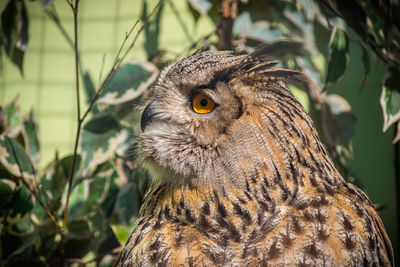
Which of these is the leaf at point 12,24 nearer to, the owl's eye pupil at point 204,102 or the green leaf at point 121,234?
the green leaf at point 121,234

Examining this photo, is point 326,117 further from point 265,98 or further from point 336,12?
point 265,98

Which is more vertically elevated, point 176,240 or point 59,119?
point 59,119

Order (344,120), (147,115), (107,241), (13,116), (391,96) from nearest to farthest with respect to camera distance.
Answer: (147,115), (391,96), (107,241), (344,120), (13,116)

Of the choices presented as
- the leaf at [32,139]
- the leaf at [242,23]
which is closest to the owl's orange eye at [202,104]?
the leaf at [242,23]

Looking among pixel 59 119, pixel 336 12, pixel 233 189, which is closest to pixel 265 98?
pixel 233 189

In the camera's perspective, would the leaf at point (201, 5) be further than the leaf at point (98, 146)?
Yes

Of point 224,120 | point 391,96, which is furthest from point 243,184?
point 391,96

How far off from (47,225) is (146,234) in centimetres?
85

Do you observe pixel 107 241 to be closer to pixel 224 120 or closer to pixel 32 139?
pixel 32 139

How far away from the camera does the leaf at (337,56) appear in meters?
1.43

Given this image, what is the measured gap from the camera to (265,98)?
97 cm

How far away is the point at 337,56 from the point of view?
4.75 feet

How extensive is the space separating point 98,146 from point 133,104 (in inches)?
9.4

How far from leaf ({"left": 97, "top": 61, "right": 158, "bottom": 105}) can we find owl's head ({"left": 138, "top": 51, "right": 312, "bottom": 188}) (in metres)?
0.47
